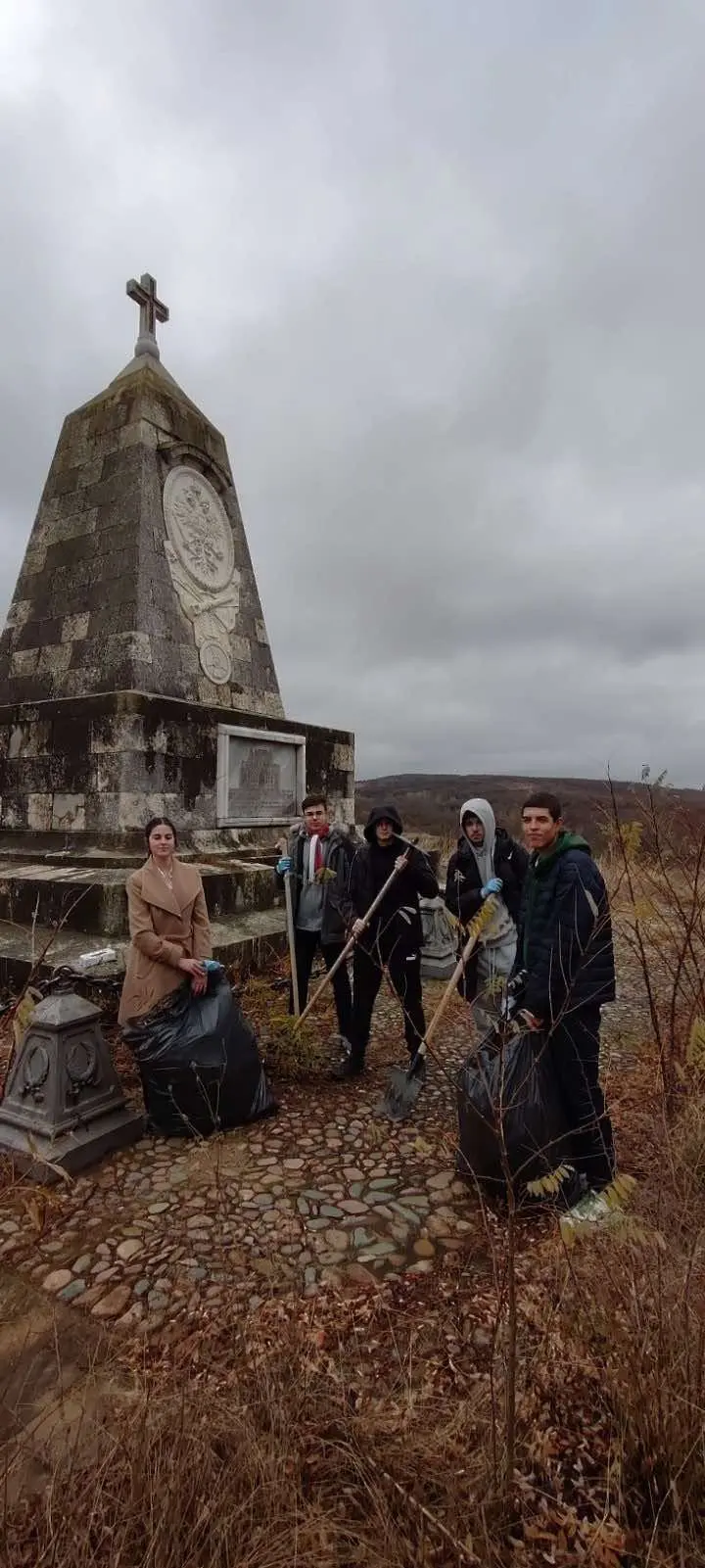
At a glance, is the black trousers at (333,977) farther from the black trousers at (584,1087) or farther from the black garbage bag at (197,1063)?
the black trousers at (584,1087)

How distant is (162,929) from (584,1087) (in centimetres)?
206

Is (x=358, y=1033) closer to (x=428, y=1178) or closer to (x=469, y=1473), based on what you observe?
(x=428, y=1178)

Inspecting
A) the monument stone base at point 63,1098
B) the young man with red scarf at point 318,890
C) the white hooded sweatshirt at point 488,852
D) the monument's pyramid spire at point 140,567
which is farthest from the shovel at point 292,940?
the monument's pyramid spire at point 140,567

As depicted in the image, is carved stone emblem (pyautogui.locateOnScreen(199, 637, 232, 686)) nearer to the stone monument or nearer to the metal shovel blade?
the stone monument

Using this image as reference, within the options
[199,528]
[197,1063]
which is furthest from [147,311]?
[197,1063]

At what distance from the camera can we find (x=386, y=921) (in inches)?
162

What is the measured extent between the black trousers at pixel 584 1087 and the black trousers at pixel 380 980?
1.26 metres

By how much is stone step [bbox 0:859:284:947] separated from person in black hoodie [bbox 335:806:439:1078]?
1.75 meters

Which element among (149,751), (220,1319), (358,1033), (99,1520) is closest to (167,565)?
(149,751)

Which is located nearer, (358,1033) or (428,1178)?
(428,1178)

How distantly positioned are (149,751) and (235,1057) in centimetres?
311

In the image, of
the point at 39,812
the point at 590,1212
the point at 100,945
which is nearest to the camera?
the point at 590,1212

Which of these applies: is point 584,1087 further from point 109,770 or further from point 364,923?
point 109,770

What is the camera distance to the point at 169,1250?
8.18 ft
